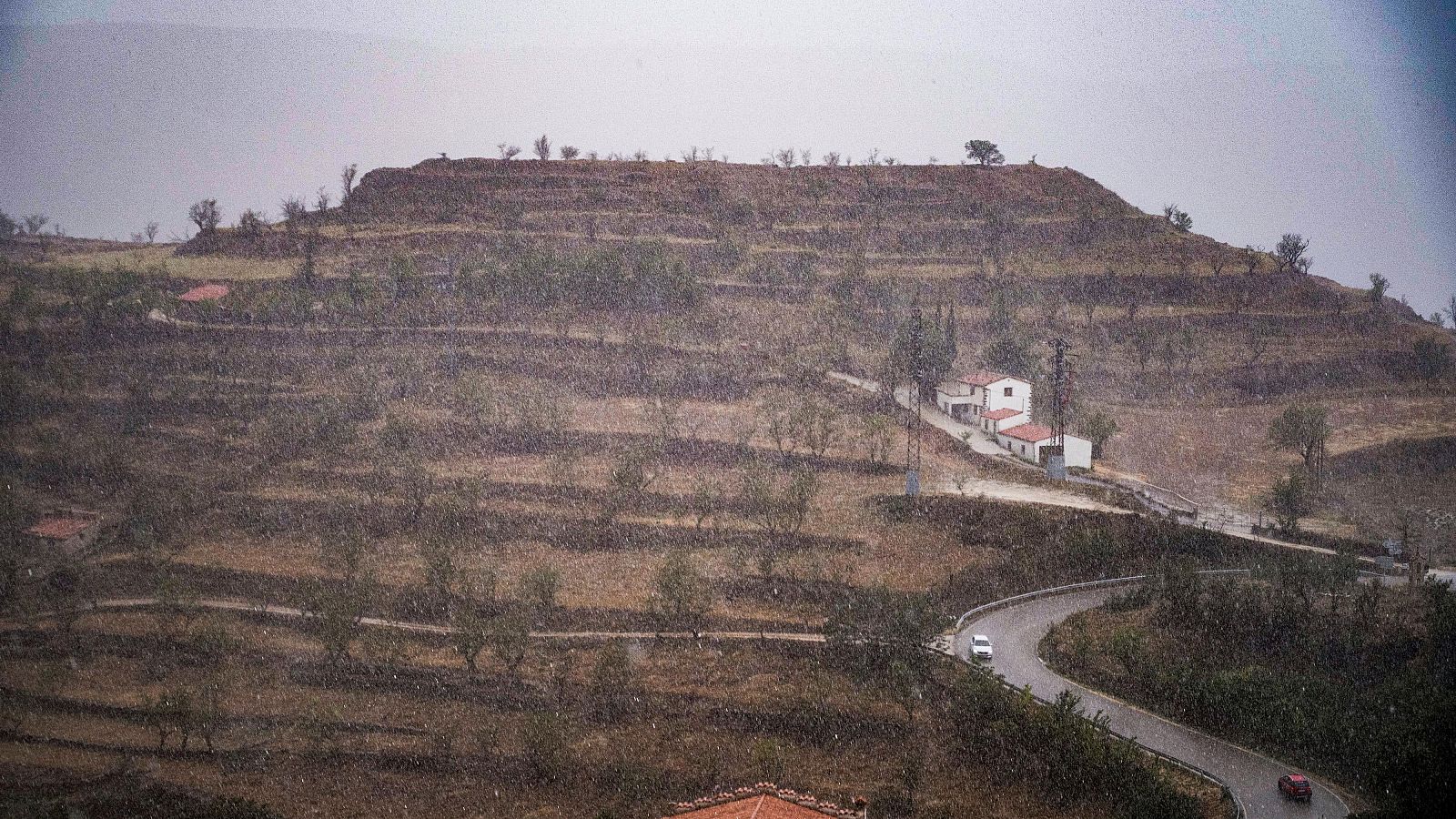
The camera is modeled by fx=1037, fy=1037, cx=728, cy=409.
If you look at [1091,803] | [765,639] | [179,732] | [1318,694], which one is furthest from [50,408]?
[1318,694]

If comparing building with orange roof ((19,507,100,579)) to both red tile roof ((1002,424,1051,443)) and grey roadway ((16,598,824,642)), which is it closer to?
grey roadway ((16,598,824,642))

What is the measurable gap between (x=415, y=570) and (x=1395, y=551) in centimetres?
3256

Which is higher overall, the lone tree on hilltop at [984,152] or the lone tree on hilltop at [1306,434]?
the lone tree on hilltop at [984,152]

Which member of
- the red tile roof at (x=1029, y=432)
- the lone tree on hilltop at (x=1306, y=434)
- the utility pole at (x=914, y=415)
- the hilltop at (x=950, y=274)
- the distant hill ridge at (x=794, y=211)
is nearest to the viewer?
the utility pole at (x=914, y=415)

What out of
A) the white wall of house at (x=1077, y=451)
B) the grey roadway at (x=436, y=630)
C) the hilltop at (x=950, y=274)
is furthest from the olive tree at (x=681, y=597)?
the hilltop at (x=950, y=274)

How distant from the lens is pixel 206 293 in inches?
2446

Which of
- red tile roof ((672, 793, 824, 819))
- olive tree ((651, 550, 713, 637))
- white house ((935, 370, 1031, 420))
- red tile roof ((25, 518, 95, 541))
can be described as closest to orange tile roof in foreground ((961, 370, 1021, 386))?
white house ((935, 370, 1031, 420))

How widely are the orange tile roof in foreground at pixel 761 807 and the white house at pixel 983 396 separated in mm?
32338

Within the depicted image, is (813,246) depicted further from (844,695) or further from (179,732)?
(179,732)

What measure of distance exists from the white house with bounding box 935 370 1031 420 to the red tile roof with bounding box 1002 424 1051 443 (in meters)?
1.35

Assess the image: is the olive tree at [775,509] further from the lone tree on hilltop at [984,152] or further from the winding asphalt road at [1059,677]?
the lone tree on hilltop at [984,152]

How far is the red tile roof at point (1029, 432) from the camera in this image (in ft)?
147

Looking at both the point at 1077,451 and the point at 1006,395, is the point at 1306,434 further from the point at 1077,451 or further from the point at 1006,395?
the point at 1006,395

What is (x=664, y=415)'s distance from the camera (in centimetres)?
4688
